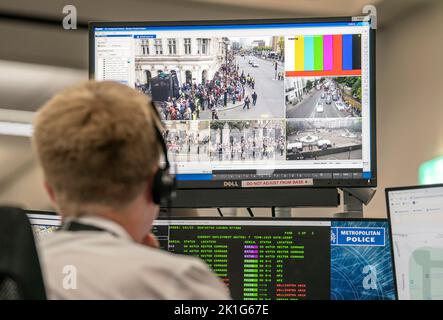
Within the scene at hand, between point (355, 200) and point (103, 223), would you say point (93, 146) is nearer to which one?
point (103, 223)

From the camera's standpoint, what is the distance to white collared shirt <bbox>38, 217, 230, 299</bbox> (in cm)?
79

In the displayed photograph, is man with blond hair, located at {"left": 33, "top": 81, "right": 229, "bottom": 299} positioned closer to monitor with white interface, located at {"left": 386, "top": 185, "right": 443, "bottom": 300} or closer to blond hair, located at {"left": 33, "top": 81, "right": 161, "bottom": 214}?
blond hair, located at {"left": 33, "top": 81, "right": 161, "bottom": 214}

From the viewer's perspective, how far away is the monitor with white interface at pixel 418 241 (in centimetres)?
161

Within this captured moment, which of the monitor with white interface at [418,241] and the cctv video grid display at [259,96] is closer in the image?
the monitor with white interface at [418,241]

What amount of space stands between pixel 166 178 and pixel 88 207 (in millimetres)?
136

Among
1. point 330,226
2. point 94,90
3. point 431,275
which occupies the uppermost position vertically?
point 94,90

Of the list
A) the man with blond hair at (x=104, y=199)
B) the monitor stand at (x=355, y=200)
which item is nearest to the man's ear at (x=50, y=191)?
the man with blond hair at (x=104, y=199)

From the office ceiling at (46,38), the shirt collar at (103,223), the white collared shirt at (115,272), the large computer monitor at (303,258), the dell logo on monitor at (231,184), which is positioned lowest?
the large computer monitor at (303,258)

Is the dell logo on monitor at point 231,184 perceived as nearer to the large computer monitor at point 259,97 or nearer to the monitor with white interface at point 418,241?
the large computer monitor at point 259,97
